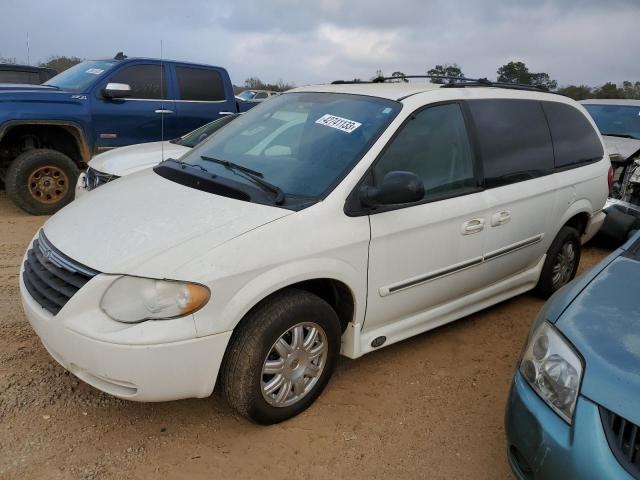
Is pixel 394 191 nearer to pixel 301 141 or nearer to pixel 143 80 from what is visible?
pixel 301 141

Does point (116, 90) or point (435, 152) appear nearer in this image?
point (435, 152)

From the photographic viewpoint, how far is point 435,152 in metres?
3.42

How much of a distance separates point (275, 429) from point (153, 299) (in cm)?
101

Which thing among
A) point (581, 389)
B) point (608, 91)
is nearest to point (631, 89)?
point (608, 91)

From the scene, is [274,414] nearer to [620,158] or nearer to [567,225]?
[567,225]

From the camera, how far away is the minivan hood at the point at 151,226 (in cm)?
248

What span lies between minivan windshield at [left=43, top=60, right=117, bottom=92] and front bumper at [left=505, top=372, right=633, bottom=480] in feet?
21.3

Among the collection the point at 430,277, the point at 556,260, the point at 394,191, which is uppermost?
the point at 394,191

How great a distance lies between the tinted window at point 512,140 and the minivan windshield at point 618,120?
4.45 meters

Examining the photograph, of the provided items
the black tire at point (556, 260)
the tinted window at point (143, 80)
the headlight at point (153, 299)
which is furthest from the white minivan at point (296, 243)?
the tinted window at point (143, 80)

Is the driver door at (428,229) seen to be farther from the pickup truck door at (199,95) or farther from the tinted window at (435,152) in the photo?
the pickup truck door at (199,95)

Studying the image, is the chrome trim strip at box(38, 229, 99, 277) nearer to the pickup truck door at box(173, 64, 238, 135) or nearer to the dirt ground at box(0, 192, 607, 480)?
the dirt ground at box(0, 192, 607, 480)

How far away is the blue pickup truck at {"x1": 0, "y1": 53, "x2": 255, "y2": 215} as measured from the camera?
6422 millimetres

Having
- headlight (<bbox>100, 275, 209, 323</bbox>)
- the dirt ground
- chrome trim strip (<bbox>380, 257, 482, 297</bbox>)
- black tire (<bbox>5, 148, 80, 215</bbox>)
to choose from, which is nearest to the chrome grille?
headlight (<bbox>100, 275, 209, 323</bbox>)
